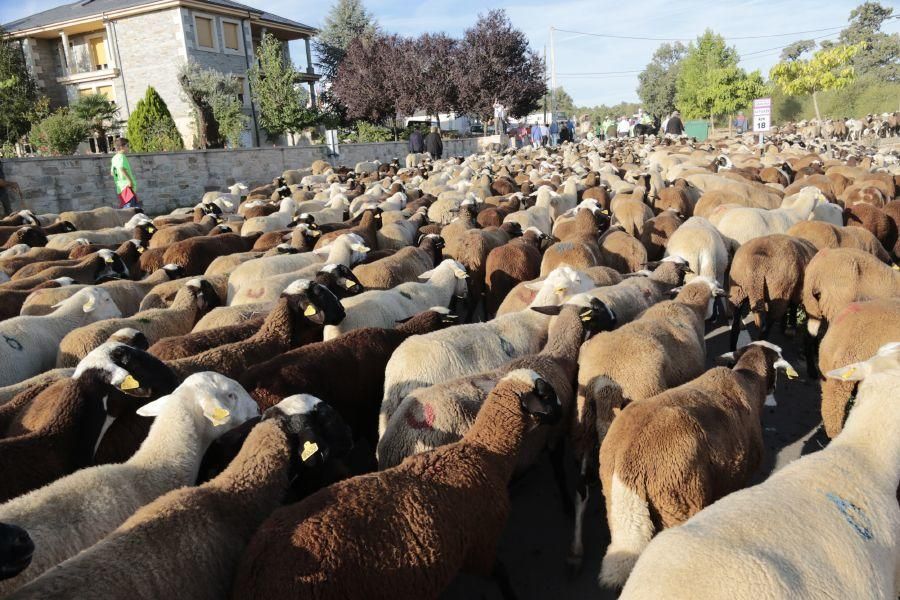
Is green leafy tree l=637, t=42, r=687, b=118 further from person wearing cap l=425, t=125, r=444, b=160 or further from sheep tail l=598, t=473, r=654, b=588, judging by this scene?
sheep tail l=598, t=473, r=654, b=588

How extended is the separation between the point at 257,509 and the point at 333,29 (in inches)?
2228

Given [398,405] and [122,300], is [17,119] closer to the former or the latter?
[122,300]

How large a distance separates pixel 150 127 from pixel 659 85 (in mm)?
67368

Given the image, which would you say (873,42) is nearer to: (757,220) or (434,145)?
(434,145)

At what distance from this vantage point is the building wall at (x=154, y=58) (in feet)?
102

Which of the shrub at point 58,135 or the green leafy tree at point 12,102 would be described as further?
the green leafy tree at point 12,102

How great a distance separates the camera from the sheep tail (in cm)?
279

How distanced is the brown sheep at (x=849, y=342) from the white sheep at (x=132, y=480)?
3.84 meters

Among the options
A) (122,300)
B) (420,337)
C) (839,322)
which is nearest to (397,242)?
(122,300)

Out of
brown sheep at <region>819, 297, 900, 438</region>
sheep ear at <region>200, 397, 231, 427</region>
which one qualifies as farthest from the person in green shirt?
brown sheep at <region>819, 297, 900, 438</region>

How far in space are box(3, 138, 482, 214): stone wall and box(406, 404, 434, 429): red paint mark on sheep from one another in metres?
14.5

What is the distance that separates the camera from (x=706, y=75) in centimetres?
4628

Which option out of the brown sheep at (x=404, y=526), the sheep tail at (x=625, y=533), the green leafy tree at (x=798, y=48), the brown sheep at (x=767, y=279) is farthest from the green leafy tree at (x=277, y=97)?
the green leafy tree at (x=798, y=48)

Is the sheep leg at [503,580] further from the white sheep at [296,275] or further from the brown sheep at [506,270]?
the brown sheep at [506,270]
